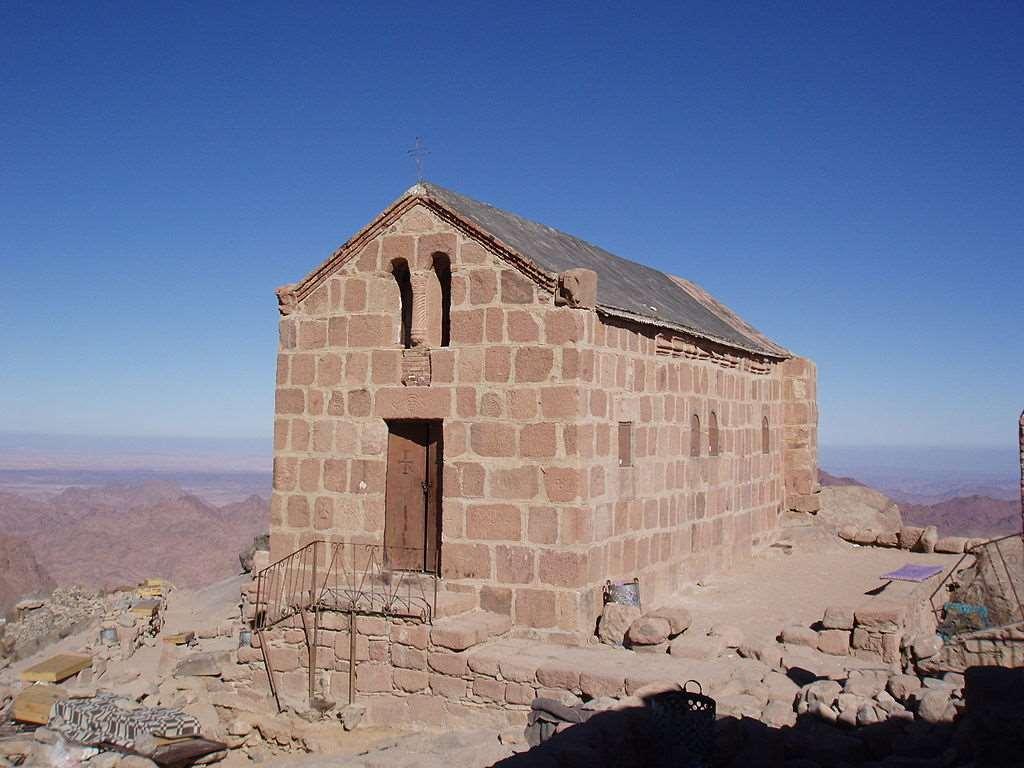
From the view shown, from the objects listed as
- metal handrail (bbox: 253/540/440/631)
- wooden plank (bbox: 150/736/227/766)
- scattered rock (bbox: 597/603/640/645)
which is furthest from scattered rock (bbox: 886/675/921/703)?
wooden plank (bbox: 150/736/227/766)

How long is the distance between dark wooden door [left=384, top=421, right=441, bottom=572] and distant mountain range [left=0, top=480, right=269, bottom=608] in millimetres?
31957

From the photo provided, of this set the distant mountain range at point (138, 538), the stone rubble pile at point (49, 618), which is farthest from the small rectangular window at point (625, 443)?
the distant mountain range at point (138, 538)

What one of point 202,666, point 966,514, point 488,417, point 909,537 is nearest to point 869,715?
point 488,417

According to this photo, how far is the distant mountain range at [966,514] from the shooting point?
159ft

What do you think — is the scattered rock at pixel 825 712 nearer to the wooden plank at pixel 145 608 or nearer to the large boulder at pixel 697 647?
the large boulder at pixel 697 647

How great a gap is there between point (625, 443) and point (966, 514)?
153ft

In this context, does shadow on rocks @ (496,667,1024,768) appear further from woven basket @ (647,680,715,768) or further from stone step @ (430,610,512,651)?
stone step @ (430,610,512,651)

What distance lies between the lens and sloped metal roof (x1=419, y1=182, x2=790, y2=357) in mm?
12648

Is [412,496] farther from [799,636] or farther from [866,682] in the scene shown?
[866,682]

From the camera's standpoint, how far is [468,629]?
35.6ft

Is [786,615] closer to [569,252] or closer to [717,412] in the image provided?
[717,412]

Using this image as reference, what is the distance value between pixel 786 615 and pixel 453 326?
6.50 m

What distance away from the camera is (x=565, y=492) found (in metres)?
11.4

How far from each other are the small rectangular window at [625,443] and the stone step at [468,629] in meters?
2.82
